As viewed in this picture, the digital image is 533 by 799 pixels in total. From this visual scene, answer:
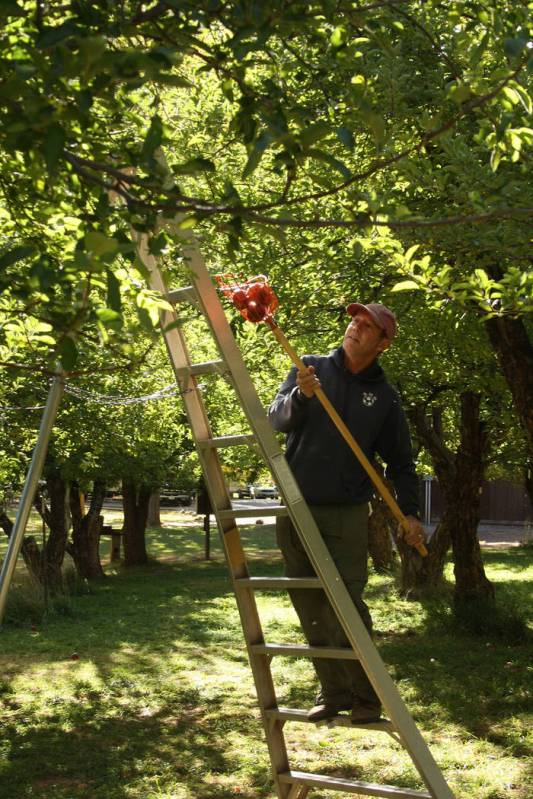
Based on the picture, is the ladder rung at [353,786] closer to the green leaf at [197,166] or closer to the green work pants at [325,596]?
the green work pants at [325,596]

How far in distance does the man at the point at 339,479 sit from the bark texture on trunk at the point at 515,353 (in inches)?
169

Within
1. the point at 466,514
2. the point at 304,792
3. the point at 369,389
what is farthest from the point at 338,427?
the point at 466,514

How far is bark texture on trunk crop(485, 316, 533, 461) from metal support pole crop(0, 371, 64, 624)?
5.04 meters

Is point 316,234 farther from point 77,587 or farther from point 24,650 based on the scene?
point 77,587

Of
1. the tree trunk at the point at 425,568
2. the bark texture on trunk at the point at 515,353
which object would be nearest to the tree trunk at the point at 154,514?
the tree trunk at the point at 425,568

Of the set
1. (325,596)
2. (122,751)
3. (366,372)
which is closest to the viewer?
(325,596)

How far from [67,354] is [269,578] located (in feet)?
6.52

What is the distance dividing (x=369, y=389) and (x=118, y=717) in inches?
188

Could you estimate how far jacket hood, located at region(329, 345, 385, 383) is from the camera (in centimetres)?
506

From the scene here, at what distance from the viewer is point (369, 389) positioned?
5059 millimetres

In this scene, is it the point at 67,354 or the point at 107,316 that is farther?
the point at 67,354

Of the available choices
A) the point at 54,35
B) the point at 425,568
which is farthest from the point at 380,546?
the point at 54,35

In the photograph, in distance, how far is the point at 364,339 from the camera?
4.96m

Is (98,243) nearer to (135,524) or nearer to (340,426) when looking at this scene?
(340,426)
